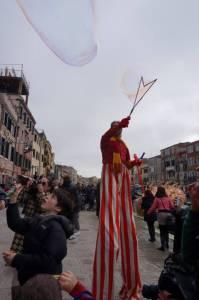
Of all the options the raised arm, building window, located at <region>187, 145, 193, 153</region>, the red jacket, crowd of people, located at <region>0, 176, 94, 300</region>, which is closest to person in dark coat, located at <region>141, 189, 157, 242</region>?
the red jacket

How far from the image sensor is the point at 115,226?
375 cm

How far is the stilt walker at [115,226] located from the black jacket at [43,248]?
3.09ft

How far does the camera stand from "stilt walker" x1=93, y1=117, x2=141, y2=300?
12.0 feet

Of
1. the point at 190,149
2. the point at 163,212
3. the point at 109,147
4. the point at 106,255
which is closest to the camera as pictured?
the point at 106,255

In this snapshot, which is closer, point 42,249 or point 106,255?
point 42,249

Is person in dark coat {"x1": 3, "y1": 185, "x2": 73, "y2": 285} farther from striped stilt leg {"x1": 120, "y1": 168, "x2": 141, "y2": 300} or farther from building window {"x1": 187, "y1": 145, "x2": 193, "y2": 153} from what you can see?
building window {"x1": 187, "y1": 145, "x2": 193, "y2": 153}

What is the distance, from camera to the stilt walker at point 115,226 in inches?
144

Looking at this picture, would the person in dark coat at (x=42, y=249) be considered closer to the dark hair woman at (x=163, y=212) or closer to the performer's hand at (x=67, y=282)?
the performer's hand at (x=67, y=282)

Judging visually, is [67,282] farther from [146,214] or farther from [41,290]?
[146,214]

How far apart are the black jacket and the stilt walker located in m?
0.94

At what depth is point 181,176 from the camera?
301 ft

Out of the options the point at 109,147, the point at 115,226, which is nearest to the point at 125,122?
the point at 109,147

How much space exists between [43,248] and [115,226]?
1333 mm

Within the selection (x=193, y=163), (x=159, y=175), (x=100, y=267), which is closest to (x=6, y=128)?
(x=100, y=267)
